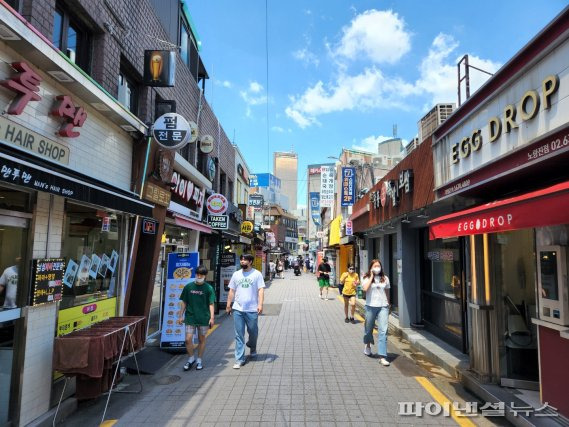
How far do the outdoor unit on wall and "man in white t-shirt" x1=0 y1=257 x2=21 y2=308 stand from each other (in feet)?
20.0

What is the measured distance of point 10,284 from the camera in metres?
4.33

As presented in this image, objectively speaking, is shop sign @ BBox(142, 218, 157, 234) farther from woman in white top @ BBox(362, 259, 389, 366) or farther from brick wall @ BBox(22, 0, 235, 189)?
woman in white top @ BBox(362, 259, 389, 366)

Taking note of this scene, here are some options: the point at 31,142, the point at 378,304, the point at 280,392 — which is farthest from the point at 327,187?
the point at 31,142

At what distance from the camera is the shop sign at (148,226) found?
7.84 metres

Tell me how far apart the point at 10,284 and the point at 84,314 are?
1.79m

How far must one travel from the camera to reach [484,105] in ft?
17.1

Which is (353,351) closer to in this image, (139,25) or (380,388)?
(380,388)

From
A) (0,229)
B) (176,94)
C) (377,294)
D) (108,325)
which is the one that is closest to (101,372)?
(108,325)

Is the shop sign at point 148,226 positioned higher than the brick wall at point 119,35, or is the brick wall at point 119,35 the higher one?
the brick wall at point 119,35

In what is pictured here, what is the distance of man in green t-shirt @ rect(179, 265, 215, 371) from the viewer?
6539mm

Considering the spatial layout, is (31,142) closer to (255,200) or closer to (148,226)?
(148,226)

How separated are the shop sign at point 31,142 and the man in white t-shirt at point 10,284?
1381 mm

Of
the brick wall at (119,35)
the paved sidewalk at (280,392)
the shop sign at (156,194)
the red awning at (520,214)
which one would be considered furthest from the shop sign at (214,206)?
the red awning at (520,214)

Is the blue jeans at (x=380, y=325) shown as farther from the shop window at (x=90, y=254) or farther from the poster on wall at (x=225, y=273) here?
the poster on wall at (x=225, y=273)
